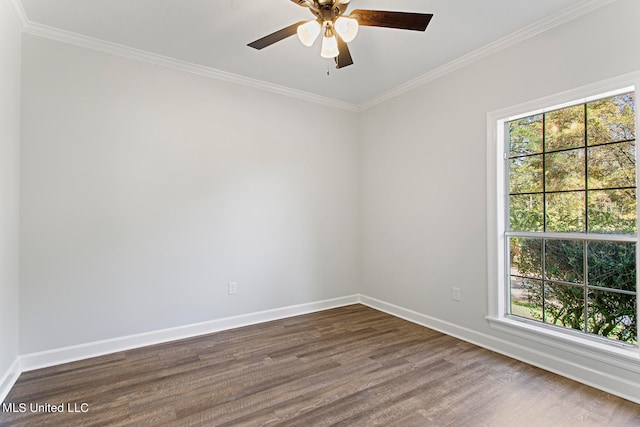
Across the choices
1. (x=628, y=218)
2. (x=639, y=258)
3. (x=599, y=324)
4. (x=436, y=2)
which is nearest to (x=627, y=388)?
A: (x=599, y=324)

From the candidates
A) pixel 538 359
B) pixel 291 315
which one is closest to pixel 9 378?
pixel 291 315

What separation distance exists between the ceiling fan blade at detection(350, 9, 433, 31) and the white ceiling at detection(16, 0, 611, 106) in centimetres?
42

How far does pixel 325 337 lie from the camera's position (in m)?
3.08

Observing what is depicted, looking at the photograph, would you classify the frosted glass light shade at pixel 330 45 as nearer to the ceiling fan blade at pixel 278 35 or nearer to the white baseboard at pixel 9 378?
the ceiling fan blade at pixel 278 35

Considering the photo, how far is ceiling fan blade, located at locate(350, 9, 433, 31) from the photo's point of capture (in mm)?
1780

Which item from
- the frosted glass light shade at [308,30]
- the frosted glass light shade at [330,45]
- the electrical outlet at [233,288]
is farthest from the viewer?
the electrical outlet at [233,288]

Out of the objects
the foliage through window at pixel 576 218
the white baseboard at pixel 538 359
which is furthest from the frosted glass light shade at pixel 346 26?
the white baseboard at pixel 538 359

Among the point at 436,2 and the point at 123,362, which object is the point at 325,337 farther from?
the point at 436,2

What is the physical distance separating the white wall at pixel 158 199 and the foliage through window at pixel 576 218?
2.08m

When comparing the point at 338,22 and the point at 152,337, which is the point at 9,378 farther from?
the point at 338,22

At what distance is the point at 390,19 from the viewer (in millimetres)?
1845

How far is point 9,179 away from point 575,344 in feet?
13.6

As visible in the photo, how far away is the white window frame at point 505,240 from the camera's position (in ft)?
6.82

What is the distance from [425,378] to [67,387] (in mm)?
2507
